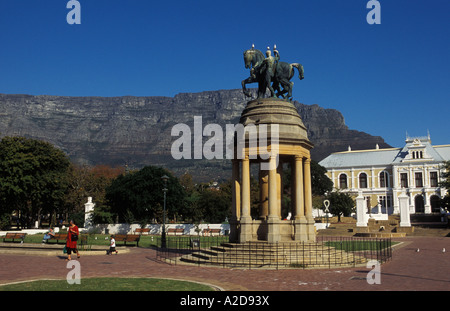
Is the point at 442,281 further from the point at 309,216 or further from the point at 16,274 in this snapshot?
the point at 16,274

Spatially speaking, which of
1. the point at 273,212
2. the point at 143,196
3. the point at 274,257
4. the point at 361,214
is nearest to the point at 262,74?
the point at 273,212

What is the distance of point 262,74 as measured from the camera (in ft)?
75.3

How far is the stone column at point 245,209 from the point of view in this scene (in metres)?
20.9

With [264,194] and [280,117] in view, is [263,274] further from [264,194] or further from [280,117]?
[280,117]

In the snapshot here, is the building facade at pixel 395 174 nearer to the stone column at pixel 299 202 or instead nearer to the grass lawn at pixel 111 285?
the stone column at pixel 299 202

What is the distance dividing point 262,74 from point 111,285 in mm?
14452

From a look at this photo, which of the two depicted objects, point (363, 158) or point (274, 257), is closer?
point (274, 257)

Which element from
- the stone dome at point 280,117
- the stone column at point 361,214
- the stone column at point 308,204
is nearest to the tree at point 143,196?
the stone column at point 361,214

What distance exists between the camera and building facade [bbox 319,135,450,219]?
Answer: 87250 mm

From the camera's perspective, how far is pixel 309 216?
2214 centimetres

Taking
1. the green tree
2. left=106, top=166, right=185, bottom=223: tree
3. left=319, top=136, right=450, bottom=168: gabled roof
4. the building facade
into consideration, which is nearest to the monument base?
left=106, top=166, right=185, bottom=223: tree

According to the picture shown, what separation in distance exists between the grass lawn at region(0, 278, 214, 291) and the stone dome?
10.2 meters

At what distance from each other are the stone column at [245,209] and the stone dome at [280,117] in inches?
86.1

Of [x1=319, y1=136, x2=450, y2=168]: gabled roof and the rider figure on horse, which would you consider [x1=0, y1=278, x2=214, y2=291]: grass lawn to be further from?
[x1=319, y1=136, x2=450, y2=168]: gabled roof
